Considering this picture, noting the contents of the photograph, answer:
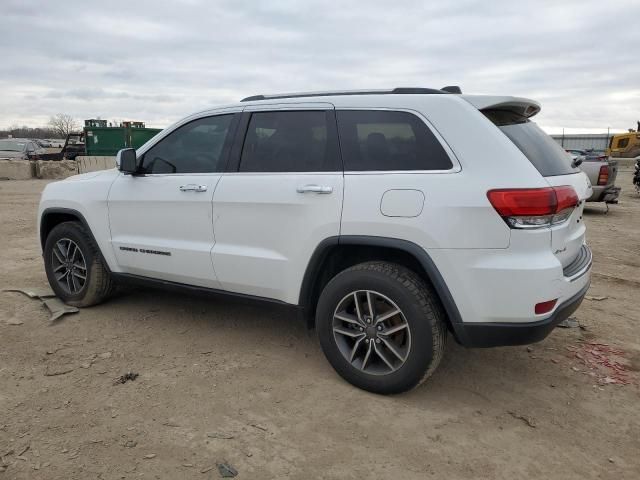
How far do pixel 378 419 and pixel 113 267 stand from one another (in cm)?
272

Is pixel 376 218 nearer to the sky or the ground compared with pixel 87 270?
nearer to the sky

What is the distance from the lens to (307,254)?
11.0 feet

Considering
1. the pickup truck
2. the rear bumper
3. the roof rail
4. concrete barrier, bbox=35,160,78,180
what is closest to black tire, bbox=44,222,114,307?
the roof rail

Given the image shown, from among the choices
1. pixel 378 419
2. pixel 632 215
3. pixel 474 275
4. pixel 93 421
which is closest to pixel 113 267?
pixel 93 421

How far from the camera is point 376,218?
307cm

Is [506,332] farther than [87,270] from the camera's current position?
No

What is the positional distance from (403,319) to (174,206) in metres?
1.97

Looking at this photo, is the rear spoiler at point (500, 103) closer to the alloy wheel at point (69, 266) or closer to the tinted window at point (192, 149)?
the tinted window at point (192, 149)

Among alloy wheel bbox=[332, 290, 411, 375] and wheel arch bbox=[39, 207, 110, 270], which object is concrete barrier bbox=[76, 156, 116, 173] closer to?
wheel arch bbox=[39, 207, 110, 270]

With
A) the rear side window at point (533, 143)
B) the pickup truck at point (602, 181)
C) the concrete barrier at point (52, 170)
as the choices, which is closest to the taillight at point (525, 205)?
the rear side window at point (533, 143)

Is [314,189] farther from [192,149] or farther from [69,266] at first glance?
[69,266]

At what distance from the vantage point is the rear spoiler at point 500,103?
3.08 m

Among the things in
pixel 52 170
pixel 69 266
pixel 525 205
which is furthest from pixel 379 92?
pixel 52 170

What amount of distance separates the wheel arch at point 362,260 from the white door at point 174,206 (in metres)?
0.82
